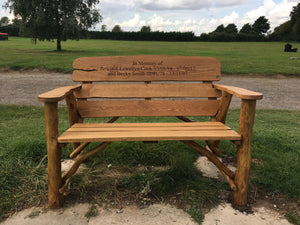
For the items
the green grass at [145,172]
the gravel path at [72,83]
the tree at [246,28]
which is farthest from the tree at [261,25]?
the green grass at [145,172]

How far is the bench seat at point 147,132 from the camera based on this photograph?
83.7 inches

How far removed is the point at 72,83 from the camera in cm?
859

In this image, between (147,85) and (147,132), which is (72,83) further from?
(147,132)

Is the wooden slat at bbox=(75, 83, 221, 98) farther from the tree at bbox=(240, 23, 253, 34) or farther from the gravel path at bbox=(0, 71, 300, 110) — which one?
the tree at bbox=(240, 23, 253, 34)

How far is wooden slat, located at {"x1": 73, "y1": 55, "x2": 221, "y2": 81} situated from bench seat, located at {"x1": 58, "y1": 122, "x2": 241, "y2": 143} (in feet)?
2.02

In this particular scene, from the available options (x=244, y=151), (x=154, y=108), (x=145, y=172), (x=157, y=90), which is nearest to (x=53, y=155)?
(x=145, y=172)

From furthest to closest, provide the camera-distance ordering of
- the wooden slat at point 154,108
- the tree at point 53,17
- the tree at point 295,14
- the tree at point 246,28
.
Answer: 1. the tree at point 246,28
2. the tree at point 295,14
3. the tree at point 53,17
4. the wooden slat at point 154,108

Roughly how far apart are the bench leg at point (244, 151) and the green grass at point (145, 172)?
0.73 feet

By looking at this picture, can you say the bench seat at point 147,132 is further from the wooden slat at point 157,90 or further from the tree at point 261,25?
the tree at point 261,25

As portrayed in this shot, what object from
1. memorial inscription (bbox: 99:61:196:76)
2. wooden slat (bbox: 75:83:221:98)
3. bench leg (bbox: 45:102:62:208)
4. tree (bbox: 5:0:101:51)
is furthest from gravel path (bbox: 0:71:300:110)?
tree (bbox: 5:0:101:51)

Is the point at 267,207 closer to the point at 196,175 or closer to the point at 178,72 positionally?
the point at 196,175

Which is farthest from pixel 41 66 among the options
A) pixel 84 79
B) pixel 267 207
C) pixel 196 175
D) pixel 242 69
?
pixel 267 207

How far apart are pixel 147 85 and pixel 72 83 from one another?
20.4 feet

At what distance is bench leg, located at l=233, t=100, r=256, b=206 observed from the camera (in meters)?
2.22
